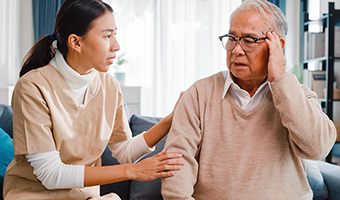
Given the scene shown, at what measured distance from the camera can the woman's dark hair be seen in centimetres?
130

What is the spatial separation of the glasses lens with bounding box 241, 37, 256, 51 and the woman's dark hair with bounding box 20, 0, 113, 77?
1.85ft

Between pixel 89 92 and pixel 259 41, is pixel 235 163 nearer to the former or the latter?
pixel 259 41

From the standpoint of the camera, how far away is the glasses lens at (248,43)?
126 cm

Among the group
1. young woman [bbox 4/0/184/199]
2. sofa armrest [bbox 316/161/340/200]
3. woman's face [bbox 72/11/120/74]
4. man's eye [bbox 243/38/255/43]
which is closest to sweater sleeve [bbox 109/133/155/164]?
young woman [bbox 4/0/184/199]

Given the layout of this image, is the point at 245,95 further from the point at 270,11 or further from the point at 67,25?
the point at 67,25

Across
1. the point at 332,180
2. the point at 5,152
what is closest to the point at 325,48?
the point at 332,180

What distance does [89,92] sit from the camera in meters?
1.43

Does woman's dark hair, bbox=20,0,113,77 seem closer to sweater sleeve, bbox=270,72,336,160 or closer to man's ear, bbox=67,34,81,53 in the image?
man's ear, bbox=67,34,81,53

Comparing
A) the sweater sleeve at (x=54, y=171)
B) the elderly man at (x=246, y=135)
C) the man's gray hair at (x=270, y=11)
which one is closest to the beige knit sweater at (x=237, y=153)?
the elderly man at (x=246, y=135)

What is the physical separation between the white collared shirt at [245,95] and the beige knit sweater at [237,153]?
32 millimetres

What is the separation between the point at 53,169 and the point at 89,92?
366mm

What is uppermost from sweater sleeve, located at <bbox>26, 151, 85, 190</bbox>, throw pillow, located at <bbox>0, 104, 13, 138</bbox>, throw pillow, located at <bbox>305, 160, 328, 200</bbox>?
throw pillow, located at <bbox>0, 104, 13, 138</bbox>

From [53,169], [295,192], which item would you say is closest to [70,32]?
[53,169]

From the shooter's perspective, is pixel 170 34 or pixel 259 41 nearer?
pixel 259 41
